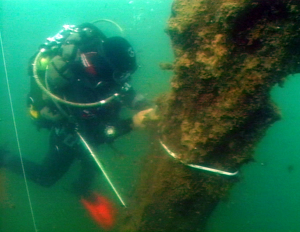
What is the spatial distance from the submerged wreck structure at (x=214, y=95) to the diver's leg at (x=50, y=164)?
3.04 m

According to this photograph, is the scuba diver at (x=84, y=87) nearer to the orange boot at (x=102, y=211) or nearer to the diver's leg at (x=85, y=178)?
the diver's leg at (x=85, y=178)

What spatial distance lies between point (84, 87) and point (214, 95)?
8.35ft

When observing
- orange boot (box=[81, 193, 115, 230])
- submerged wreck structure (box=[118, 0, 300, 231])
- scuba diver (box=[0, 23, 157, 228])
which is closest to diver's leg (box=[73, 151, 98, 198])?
orange boot (box=[81, 193, 115, 230])

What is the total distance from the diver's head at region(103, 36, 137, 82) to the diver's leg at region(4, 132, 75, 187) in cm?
255

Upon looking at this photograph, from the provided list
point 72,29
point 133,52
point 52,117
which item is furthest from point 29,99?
point 133,52

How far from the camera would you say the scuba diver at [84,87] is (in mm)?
3996

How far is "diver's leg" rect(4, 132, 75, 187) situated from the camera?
5.79 metres

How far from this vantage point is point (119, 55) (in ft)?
12.7

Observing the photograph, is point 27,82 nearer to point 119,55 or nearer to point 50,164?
point 50,164

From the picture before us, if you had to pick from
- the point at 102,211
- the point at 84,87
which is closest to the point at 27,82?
the point at 102,211

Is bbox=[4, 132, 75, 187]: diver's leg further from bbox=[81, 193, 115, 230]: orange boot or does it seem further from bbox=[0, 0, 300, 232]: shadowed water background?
bbox=[0, 0, 300, 232]: shadowed water background

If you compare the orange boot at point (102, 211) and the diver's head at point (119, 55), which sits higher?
the diver's head at point (119, 55)

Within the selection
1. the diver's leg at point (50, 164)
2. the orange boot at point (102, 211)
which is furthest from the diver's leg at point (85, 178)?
the diver's leg at point (50, 164)

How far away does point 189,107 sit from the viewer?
8.48 feet
